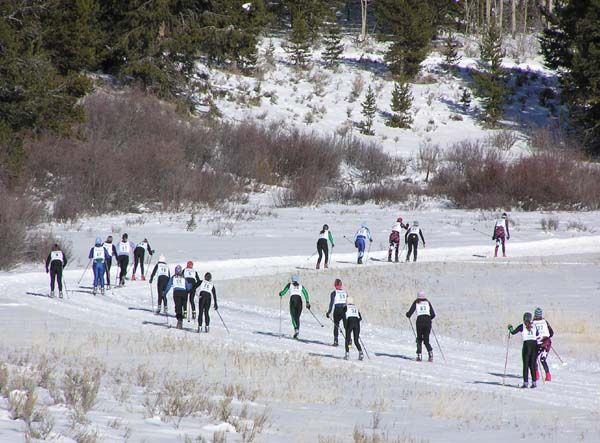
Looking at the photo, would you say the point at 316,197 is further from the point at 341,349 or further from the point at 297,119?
the point at 341,349

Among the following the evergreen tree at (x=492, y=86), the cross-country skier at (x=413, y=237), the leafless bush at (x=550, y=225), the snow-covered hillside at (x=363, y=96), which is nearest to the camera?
the cross-country skier at (x=413, y=237)

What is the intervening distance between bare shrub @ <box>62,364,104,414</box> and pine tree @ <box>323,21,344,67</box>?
193 ft

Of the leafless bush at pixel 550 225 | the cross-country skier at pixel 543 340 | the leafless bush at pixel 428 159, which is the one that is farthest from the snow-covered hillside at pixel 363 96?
the cross-country skier at pixel 543 340

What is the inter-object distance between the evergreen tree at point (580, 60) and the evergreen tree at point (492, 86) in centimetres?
376

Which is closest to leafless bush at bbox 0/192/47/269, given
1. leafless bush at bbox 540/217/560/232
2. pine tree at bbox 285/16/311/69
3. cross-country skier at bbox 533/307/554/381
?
cross-country skier at bbox 533/307/554/381

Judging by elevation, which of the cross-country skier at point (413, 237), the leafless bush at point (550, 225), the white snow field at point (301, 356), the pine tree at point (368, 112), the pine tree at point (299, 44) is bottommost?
the white snow field at point (301, 356)

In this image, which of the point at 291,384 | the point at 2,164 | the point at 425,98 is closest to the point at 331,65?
the point at 425,98

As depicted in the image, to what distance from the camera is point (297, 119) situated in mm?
64875

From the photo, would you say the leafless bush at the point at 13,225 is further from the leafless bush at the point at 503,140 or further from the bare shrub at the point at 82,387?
the leafless bush at the point at 503,140

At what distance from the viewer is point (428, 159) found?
58.6m

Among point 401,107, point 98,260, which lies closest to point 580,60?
point 401,107

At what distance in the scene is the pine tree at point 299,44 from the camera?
219ft

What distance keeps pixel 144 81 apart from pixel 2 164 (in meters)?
19.6

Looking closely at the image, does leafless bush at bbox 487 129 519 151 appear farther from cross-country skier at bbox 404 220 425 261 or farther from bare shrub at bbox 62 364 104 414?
bare shrub at bbox 62 364 104 414
